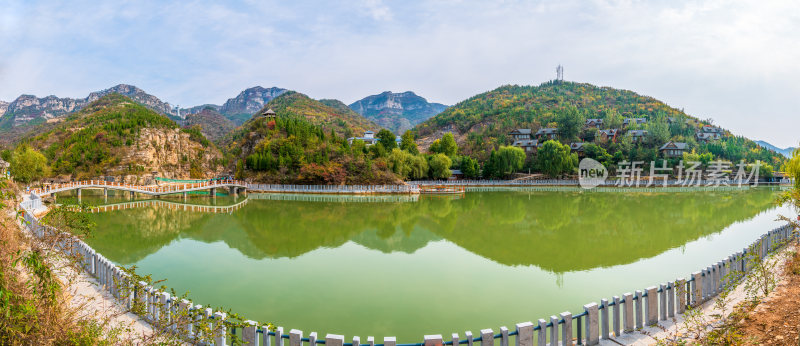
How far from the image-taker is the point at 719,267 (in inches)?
234

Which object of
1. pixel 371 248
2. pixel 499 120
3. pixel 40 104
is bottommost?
pixel 371 248

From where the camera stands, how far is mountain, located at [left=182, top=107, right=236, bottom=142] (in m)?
102

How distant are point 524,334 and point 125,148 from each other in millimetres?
58996

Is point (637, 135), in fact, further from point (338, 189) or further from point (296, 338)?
point (296, 338)

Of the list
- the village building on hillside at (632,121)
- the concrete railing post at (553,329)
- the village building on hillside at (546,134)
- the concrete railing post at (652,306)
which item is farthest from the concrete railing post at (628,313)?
the village building on hillside at (632,121)

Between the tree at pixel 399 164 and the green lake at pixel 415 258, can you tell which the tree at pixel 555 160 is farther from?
the green lake at pixel 415 258

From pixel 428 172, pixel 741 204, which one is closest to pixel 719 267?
pixel 741 204

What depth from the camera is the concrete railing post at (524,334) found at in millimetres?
3934

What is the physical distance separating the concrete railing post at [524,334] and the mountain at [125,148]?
54787 millimetres

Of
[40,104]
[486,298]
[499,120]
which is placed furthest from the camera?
[40,104]

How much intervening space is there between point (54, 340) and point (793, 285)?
32.1 ft

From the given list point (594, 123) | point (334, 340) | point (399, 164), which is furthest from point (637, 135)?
point (334, 340)

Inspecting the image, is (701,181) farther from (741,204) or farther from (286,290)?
(286,290)

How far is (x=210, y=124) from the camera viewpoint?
359ft
